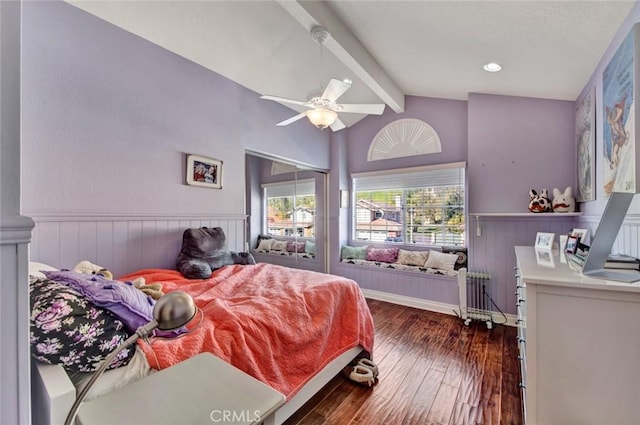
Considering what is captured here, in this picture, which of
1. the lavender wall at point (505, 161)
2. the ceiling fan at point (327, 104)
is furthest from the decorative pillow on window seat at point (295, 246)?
the ceiling fan at point (327, 104)

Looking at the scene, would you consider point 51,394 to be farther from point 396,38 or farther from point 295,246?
point 295,246

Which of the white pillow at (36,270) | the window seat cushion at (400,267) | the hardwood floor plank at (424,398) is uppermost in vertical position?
the white pillow at (36,270)

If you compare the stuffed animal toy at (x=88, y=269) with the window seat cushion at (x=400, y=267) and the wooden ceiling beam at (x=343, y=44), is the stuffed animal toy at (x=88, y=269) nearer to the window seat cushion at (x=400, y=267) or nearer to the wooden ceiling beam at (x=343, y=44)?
the wooden ceiling beam at (x=343, y=44)

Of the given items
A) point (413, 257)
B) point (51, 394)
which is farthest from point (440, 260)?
point (51, 394)

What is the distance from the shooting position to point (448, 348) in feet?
8.81

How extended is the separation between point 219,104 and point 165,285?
2067 millimetres

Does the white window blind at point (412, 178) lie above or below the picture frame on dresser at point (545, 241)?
above

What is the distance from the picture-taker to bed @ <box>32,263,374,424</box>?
0.97 m

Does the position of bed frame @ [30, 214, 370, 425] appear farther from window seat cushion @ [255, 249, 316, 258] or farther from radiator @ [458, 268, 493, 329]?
radiator @ [458, 268, 493, 329]

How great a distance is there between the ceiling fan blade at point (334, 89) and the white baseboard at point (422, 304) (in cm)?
289

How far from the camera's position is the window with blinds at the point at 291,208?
402cm

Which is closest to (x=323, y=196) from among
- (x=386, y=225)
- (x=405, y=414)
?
(x=386, y=225)

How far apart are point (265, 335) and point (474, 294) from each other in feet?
9.33

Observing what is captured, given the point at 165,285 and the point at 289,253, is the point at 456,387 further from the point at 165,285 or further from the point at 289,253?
the point at 289,253
